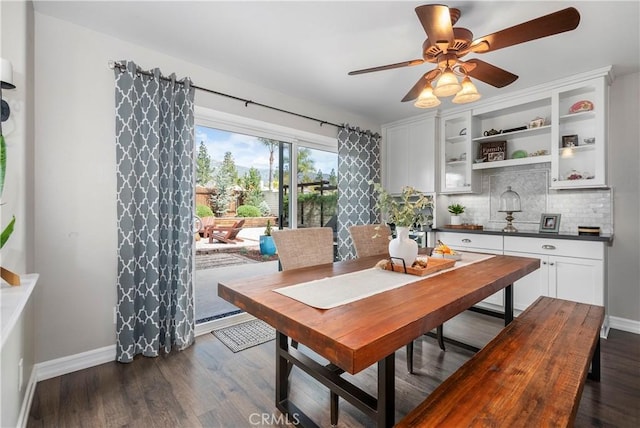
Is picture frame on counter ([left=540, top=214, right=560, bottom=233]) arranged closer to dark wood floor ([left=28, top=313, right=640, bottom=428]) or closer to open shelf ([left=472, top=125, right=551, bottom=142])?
open shelf ([left=472, top=125, right=551, bottom=142])

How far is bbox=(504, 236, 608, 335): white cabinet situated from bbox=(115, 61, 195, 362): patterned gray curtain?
10.9 ft

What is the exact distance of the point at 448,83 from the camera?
1.82 m

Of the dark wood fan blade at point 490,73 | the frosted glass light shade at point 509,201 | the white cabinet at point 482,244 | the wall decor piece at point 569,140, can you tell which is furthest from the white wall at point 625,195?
the dark wood fan blade at point 490,73

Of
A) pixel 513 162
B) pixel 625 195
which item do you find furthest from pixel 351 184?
pixel 625 195

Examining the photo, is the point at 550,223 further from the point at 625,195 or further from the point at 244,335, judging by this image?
the point at 244,335

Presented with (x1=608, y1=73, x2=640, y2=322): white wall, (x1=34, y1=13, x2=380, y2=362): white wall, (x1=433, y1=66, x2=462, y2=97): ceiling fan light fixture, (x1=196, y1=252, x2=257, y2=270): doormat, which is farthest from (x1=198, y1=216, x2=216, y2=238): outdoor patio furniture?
(x1=608, y1=73, x2=640, y2=322): white wall

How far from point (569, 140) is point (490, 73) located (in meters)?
1.82

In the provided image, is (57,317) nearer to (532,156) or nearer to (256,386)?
(256,386)

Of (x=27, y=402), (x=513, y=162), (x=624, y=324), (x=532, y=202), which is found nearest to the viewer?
(x=27, y=402)

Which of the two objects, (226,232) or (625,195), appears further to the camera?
(226,232)

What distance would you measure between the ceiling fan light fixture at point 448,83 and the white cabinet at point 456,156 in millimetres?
2189

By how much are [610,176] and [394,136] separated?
243 centimetres

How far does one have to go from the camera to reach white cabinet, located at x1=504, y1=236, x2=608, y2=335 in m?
2.77

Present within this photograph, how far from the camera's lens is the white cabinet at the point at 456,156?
3.81 meters
